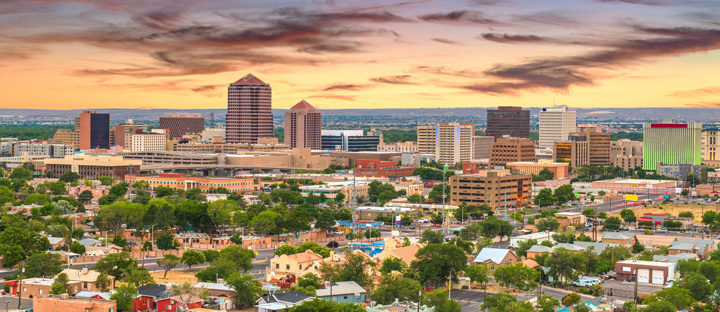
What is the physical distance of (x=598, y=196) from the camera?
106 metres

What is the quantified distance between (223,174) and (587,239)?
289 feet

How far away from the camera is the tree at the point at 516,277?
155 feet

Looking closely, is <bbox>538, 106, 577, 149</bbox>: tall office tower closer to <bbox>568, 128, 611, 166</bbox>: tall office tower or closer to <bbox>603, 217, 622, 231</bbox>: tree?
<bbox>568, 128, 611, 166</bbox>: tall office tower

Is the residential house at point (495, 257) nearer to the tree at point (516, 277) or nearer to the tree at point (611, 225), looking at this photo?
the tree at point (516, 277)

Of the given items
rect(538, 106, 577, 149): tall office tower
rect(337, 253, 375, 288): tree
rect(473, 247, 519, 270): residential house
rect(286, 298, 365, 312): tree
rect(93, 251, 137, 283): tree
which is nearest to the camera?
rect(286, 298, 365, 312): tree

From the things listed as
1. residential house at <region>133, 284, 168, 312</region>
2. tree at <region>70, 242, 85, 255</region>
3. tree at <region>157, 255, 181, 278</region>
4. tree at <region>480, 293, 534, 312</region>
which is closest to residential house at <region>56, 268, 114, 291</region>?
residential house at <region>133, 284, 168, 312</region>

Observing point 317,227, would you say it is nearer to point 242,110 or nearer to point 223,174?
point 223,174

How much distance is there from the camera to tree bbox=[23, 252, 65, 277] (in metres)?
47.5

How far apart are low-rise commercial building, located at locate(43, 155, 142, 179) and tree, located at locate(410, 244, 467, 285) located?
80.9 metres

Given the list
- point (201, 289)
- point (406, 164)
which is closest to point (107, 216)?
point (201, 289)

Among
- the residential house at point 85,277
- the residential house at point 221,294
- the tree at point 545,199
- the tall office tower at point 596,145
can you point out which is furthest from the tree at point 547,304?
the tall office tower at point 596,145

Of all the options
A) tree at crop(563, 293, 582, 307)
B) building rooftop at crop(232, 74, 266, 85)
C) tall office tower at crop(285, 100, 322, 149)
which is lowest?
tree at crop(563, 293, 582, 307)

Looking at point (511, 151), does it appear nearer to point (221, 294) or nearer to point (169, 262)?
point (169, 262)

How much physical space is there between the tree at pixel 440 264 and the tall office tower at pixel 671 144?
113 m
